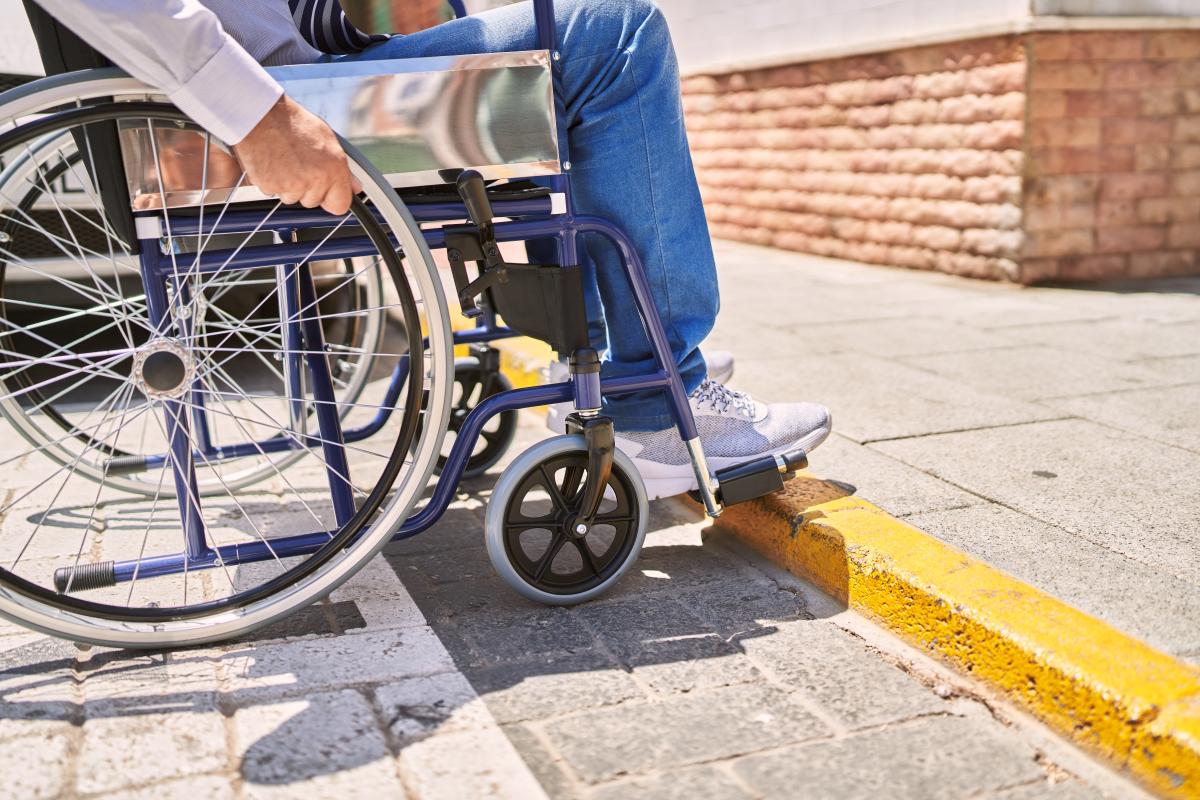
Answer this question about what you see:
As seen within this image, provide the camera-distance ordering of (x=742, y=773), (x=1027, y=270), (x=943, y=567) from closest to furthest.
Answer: (x=742, y=773)
(x=943, y=567)
(x=1027, y=270)

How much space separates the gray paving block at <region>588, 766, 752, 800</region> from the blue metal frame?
0.72 m

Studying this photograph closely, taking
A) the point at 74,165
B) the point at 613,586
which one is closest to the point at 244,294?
the point at 74,165

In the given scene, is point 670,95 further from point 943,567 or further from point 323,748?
point 323,748

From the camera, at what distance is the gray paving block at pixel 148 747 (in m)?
1.66

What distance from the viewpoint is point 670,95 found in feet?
7.54

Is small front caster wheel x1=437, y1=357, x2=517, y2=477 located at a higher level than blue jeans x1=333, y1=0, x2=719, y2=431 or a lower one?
lower

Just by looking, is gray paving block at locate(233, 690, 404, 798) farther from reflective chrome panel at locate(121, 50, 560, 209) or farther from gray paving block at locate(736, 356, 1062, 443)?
gray paving block at locate(736, 356, 1062, 443)

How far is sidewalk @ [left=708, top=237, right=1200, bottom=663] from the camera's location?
7.54 feet

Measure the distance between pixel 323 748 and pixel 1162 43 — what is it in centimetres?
541

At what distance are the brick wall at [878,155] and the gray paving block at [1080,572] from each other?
135 inches

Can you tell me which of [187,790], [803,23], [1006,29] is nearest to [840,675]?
[187,790]

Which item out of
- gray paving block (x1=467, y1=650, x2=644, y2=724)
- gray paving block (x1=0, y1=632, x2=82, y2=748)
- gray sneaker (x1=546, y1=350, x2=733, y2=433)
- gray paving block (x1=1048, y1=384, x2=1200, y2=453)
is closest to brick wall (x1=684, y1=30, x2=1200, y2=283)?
gray paving block (x1=1048, y1=384, x2=1200, y2=453)

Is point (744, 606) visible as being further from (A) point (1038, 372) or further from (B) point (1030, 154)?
(B) point (1030, 154)

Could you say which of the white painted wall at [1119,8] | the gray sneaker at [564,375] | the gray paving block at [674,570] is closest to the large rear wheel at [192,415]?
the gray sneaker at [564,375]
